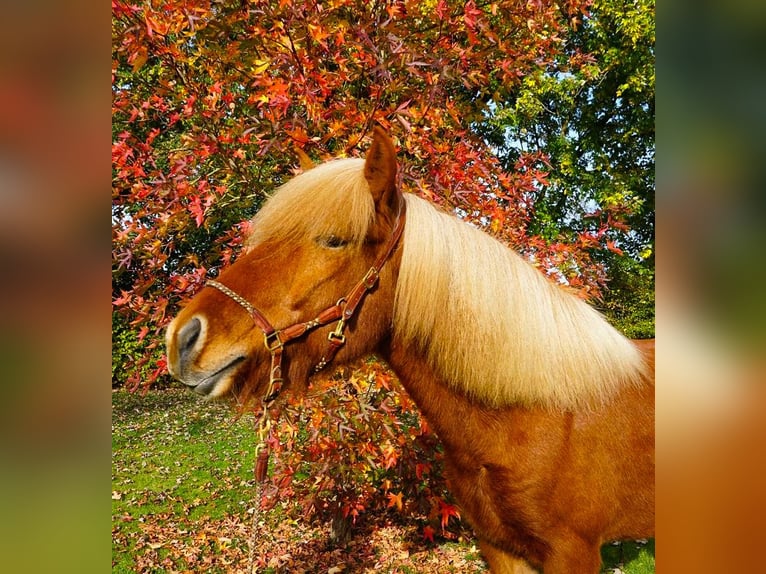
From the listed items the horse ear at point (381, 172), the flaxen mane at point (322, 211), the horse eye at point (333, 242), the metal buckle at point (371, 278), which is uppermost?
the horse ear at point (381, 172)

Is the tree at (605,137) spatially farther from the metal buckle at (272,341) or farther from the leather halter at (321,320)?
the metal buckle at (272,341)

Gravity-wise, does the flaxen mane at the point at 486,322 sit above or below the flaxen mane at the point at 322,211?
below

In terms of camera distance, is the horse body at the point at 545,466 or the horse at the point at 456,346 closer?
the horse at the point at 456,346

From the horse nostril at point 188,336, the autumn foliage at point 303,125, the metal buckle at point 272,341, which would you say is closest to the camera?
the horse nostril at point 188,336

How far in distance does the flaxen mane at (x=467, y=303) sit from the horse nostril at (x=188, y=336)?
0.47 m

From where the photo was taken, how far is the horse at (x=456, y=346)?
1825 millimetres

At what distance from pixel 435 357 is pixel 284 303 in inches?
28.8

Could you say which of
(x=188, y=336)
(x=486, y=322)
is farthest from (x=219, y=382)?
(x=486, y=322)

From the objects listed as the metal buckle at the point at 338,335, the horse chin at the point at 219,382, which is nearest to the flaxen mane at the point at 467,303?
the metal buckle at the point at 338,335

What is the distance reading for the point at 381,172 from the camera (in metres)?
1.89

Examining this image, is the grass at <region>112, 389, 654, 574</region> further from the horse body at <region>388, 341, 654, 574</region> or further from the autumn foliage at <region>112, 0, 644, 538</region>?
the horse body at <region>388, 341, 654, 574</region>

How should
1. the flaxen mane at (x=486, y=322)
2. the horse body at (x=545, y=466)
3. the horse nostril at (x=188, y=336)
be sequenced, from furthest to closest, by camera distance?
the horse body at (x=545, y=466) → the flaxen mane at (x=486, y=322) → the horse nostril at (x=188, y=336)

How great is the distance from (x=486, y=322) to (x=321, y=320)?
0.73 meters
